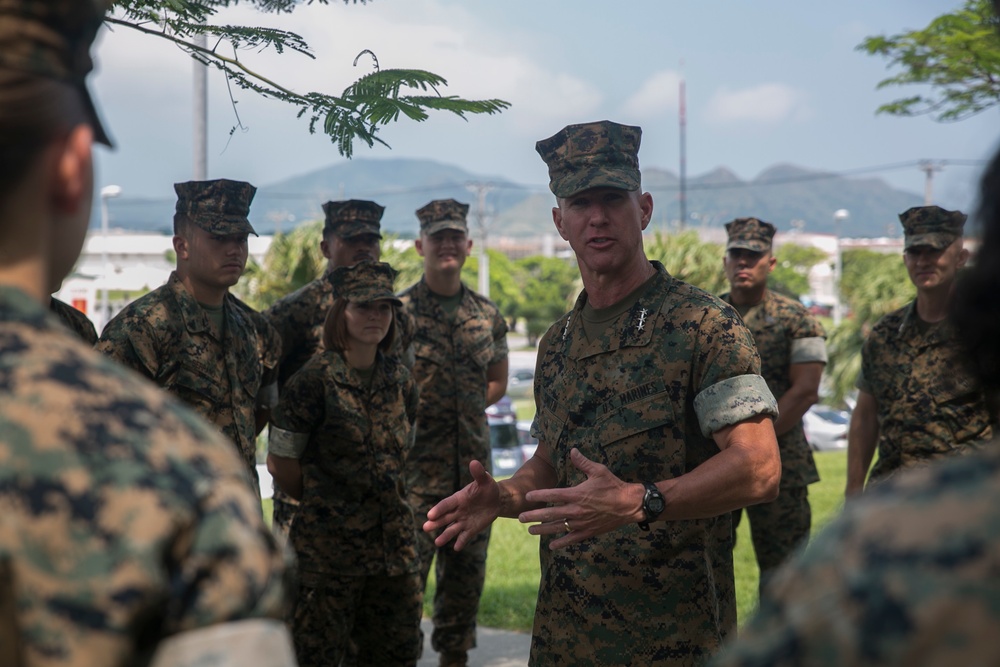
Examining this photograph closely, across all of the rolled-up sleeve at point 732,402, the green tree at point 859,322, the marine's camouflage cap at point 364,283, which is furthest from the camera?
the green tree at point 859,322

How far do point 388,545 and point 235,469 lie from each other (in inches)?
148

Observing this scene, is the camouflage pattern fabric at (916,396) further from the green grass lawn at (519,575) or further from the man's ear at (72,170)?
the man's ear at (72,170)

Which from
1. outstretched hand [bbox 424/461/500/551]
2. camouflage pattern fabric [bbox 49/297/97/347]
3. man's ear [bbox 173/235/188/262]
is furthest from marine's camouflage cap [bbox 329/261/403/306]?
outstretched hand [bbox 424/461/500/551]

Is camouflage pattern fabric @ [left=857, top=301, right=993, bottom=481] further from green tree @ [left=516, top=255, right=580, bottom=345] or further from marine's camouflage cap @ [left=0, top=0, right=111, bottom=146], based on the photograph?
green tree @ [left=516, top=255, right=580, bottom=345]

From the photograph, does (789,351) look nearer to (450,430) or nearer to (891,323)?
(891,323)

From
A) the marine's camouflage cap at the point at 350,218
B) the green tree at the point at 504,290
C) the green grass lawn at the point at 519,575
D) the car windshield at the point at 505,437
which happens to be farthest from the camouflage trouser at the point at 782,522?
the green tree at the point at 504,290

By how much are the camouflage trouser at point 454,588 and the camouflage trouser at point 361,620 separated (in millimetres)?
1055

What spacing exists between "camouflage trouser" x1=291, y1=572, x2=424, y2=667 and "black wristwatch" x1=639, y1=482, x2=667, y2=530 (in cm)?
233

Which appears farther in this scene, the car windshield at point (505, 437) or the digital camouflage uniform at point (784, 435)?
the car windshield at point (505, 437)

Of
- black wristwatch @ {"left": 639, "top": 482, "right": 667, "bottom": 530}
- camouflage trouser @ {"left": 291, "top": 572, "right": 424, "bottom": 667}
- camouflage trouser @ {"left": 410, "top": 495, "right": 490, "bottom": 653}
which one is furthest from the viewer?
camouflage trouser @ {"left": 410, "top": 495, "right": 490, "bottom": 653}

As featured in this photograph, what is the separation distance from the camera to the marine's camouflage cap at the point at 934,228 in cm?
549

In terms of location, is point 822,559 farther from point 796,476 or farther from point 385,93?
point 796,476

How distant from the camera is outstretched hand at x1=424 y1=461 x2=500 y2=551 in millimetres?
2984

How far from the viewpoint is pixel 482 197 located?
231 feet
